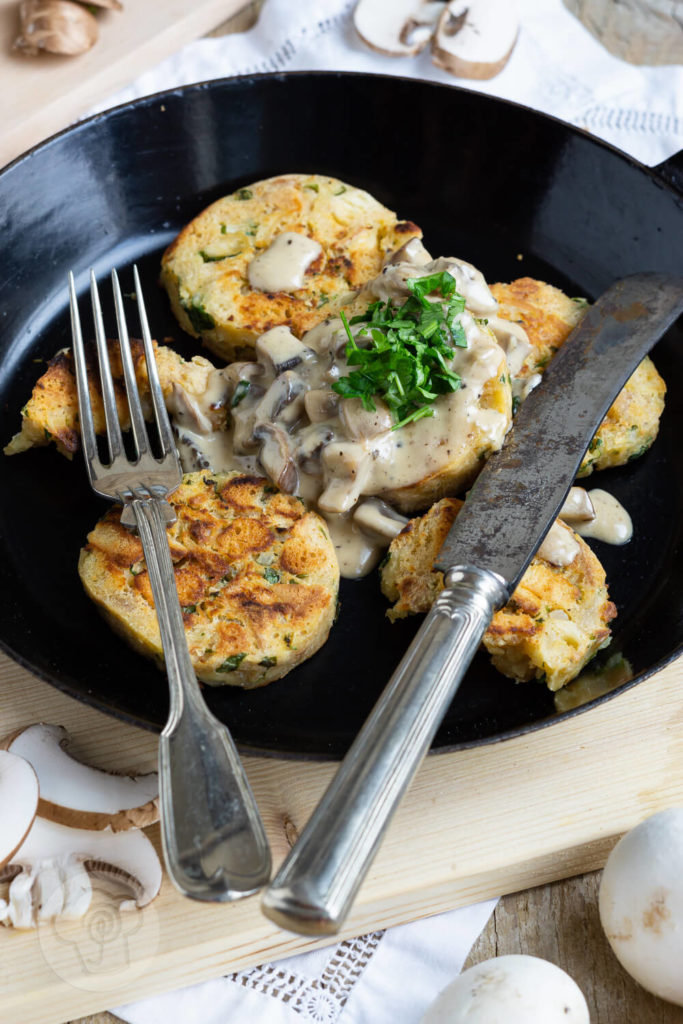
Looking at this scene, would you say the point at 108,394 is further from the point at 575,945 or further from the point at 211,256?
the point at 575,945

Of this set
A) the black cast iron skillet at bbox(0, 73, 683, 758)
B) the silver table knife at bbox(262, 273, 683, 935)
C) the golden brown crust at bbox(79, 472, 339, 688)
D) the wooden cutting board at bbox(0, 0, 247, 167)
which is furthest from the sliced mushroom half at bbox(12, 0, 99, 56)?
the silver table knife at bbox(262, 273, 683, 935)

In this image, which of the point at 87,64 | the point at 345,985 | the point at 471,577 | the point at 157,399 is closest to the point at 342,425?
the point at 157,399

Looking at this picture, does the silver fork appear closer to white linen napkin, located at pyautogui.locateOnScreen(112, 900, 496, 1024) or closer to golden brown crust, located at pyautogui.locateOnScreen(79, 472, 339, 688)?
golden brown crust, located at pyautogui.locateOnScreen(79, 472, 339, 688)

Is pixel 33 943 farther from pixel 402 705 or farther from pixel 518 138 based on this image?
pixel 518 138

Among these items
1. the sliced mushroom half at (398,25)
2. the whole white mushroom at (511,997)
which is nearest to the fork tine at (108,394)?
the whole white mushroom at (511,997)

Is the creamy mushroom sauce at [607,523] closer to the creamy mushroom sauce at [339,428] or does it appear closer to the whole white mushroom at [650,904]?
the creamy mushroom sauce at [339,428]

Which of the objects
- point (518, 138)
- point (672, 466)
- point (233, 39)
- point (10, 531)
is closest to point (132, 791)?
point (10, 531)
